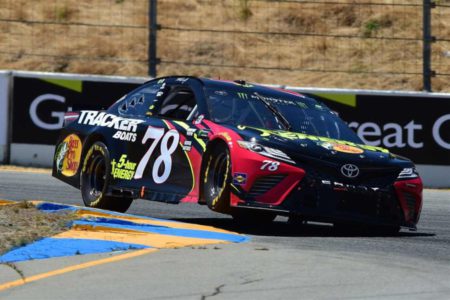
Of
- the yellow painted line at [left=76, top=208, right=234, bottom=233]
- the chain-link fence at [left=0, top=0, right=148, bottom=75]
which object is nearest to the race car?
the yellow painted line at [left=76, top=208, right=234, bottom=233]

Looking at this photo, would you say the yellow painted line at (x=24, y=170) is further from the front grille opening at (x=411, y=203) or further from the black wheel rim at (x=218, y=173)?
the front grille opening at (x=411, y=203)

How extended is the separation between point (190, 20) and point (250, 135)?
1706 cm

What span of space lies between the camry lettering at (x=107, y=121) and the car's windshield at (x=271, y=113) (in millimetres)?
900

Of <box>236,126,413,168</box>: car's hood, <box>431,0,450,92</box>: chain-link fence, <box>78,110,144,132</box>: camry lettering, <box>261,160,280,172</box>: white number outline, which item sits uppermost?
<box>431,0,450,92</box>: chain-link fence

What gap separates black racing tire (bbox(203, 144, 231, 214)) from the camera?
31.7 ft

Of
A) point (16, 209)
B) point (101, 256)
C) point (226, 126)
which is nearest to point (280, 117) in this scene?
point (226, 126)

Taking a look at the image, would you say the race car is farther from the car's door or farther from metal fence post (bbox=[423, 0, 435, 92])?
metal fence post (bbox=[423, 0, 435, 92])

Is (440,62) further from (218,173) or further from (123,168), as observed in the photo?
(218,173)

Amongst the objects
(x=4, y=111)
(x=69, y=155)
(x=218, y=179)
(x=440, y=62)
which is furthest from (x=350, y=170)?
(x=4, y=111)

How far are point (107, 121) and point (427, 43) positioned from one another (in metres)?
8.41

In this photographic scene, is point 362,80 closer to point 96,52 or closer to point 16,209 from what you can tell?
point 96,52

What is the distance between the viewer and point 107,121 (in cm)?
1165

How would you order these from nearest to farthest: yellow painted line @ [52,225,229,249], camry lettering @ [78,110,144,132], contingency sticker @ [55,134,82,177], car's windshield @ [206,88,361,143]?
1. yellow painted line @ [52,225,229,249]
2. car's windshield @ [206,88,361,143]
3. camry lettering @ [78,110,144,132]
4. contingency sticker @ [55,134,82,177]

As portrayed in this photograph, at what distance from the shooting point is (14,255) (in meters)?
7.74
